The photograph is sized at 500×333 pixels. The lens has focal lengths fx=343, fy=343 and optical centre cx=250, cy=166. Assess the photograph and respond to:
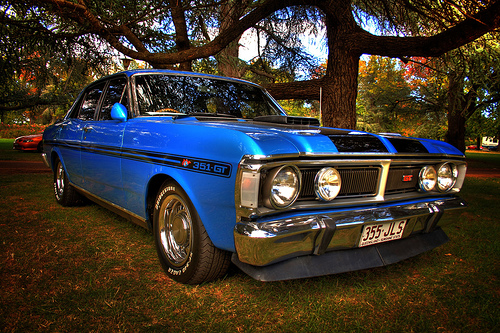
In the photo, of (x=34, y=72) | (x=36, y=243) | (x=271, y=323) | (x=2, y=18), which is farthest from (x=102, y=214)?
(x=34, y=72)

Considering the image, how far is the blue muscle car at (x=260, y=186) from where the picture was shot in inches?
74.4

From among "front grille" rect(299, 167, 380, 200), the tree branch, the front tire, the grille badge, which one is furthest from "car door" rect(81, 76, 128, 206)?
the tree branch

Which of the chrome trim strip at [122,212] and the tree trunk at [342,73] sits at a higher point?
the tree trunk at [342,73]

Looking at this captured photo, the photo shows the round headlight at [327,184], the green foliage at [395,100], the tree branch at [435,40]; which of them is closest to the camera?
the round headlight at [327,184]

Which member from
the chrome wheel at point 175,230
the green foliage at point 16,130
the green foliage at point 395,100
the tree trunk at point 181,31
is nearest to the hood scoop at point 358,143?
the chrome wheel at point 175,230

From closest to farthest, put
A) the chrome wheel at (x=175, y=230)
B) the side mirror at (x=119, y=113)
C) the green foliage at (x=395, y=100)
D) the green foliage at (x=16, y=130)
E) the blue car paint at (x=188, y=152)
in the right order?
the blue car paint at (x=188, y=152)
the chrome wheel at (x=175, y=230)
the side mirror at (x=119, y=113)
the green foliage at (x=395, y=100)
the green foliage at (x=16, y=130)

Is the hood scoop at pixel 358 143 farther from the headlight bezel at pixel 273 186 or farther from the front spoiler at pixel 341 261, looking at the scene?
the front spoiler at pixel 341 261

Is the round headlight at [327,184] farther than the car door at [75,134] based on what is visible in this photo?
No

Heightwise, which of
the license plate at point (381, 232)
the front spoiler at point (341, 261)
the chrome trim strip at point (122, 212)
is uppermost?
the license plate at point (381, 232)

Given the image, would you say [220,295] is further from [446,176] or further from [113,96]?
[113,96]

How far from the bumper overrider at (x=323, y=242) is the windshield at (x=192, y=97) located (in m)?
1.48

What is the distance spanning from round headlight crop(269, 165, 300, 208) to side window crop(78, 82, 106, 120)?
2834mm

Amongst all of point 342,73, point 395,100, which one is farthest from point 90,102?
point 395,100

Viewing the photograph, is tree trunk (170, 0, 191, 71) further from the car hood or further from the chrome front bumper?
the chrome front bumper
